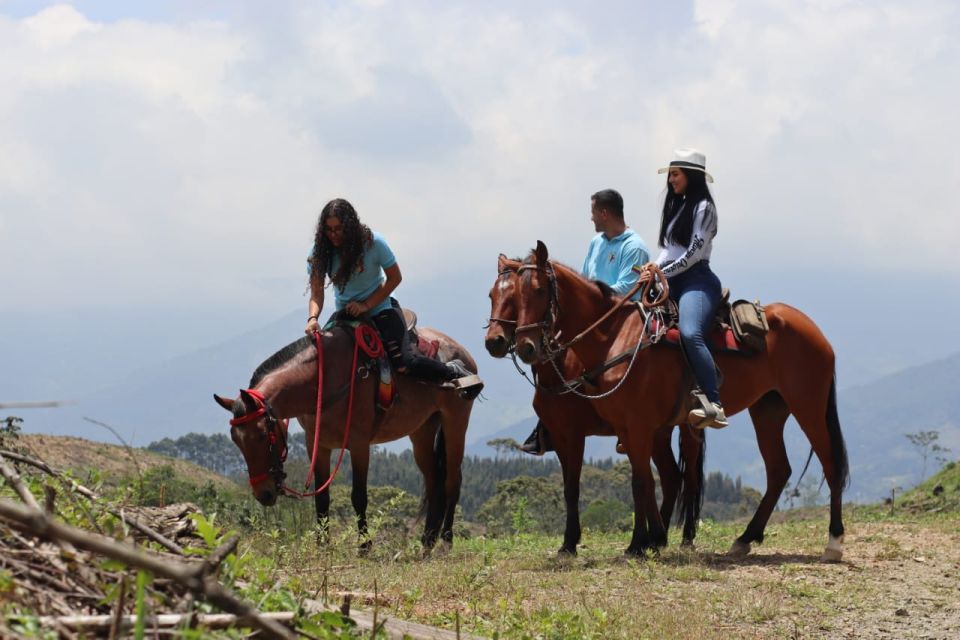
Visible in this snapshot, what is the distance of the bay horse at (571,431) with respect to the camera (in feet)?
31.8

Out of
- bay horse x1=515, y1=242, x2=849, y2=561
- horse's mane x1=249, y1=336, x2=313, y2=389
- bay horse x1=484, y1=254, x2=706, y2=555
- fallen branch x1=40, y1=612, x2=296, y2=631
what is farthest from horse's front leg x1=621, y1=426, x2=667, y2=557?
fallen branch x1=40, y1=612, x2=296, y2=631

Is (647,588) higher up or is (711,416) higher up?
(711,416)

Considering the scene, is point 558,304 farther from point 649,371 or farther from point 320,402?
point 320,402

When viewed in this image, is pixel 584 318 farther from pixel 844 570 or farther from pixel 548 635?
pixel 548 635

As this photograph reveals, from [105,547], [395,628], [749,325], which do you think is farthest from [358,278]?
[105,547]

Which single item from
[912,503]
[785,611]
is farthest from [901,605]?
[912,503]

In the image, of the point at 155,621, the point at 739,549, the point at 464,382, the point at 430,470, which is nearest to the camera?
the point at 155,621

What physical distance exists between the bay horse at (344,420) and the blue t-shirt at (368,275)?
386 mm

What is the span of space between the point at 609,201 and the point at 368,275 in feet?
8.34

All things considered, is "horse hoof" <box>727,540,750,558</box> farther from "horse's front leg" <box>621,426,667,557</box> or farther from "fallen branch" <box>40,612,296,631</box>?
"fallen branch" <box>40,612,296,631</box>

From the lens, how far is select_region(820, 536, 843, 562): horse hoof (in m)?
10.6

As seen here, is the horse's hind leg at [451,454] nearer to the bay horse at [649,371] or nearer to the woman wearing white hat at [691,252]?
the bay horse at [649,371]

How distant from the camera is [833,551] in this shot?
10.6 metres

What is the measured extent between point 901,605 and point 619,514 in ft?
58.0
